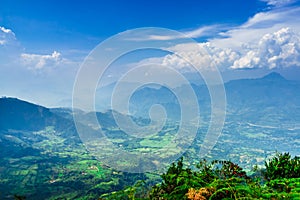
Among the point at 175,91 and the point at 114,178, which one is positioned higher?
the point at 175,91

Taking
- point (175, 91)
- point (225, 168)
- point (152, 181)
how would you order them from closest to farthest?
point (225, 168), point (175, 91), point (152, 181)

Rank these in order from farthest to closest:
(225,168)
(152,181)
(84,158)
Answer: (84,158) → (152,181) → (225,168)

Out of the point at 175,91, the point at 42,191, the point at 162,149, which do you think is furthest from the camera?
the point at 162,149

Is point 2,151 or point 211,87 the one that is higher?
point 211,87

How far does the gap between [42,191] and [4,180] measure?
82.8 ft

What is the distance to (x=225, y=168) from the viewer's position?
10.9ft

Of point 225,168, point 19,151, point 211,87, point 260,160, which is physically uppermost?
point 211,87

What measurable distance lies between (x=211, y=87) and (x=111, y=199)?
7455 mm

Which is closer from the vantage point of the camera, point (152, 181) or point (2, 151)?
point (152, 181)

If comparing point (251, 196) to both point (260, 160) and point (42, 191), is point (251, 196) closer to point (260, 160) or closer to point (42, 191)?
point (42, 191)

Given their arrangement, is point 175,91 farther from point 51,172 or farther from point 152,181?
point 51,172

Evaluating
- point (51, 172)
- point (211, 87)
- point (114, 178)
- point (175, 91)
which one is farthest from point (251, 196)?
point (51, 172)

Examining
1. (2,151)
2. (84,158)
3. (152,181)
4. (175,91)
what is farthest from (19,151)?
(175,91)

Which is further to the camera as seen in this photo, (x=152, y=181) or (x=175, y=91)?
(x=152, y=181)
